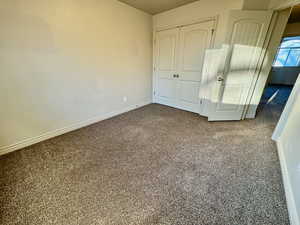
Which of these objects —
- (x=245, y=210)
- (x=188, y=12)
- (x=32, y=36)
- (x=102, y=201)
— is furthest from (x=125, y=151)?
(x=188, y=12)

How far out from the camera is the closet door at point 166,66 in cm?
339

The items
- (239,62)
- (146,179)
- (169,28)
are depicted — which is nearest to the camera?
(146,179)

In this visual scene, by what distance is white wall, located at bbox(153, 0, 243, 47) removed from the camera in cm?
244

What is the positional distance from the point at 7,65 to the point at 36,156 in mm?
1321

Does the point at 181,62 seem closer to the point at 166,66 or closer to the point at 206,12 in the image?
the point at 166,66

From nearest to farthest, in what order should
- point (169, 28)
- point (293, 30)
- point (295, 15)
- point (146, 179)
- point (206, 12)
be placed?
point (146, 179) → point (206, 12) → point (169, 28) → point (295, 15) → point (293, 30)

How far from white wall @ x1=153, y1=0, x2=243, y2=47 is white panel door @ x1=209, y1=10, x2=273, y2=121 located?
0.21 metres

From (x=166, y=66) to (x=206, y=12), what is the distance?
1.44 metres

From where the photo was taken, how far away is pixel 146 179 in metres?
1.51

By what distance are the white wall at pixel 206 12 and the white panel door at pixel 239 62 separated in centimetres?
21

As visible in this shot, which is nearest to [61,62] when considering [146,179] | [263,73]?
[146,179]

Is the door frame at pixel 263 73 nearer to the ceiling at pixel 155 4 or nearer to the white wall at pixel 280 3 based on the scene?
the white wall at pixel 280 3

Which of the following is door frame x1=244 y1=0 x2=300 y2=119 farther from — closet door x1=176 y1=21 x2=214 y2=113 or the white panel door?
closet door x1=176 y1=21 x2=214 y2=113

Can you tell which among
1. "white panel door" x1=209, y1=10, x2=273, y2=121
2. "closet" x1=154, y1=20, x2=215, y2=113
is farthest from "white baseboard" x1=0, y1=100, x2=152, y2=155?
"white panel door" x1=209, y1=10, x2=273, y2=121
